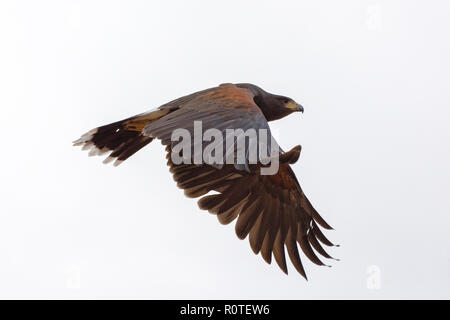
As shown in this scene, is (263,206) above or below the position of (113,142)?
below

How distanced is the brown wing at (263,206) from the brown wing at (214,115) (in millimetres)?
597

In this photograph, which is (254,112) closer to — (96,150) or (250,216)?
(250,216)

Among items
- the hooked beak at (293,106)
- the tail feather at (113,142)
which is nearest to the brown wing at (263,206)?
the tail feather at (113,142)

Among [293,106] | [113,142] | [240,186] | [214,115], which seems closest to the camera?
[214,115]

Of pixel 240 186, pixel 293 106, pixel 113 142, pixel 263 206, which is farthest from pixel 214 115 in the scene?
pixel 293 106

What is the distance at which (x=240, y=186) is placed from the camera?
30.9 ft

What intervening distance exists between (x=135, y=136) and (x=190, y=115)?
172cm

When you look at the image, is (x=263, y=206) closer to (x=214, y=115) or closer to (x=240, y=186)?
(x=240, y=186)

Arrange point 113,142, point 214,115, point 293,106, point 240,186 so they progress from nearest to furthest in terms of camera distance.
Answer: point 214,115 → point 240,186 → point 113,142 → point 293,106

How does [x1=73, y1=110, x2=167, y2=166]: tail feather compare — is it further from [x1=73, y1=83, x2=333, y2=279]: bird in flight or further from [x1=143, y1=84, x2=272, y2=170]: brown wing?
[x1=143, y1=84, x2=272, y2=170]: brown wing

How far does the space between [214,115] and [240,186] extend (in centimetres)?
142

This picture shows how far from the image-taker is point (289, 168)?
9359 millimetres

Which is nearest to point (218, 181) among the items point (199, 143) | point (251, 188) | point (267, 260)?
point (251, 188)

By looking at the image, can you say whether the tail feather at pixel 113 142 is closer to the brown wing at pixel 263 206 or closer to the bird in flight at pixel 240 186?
the bird in flight at pixel 240 186
